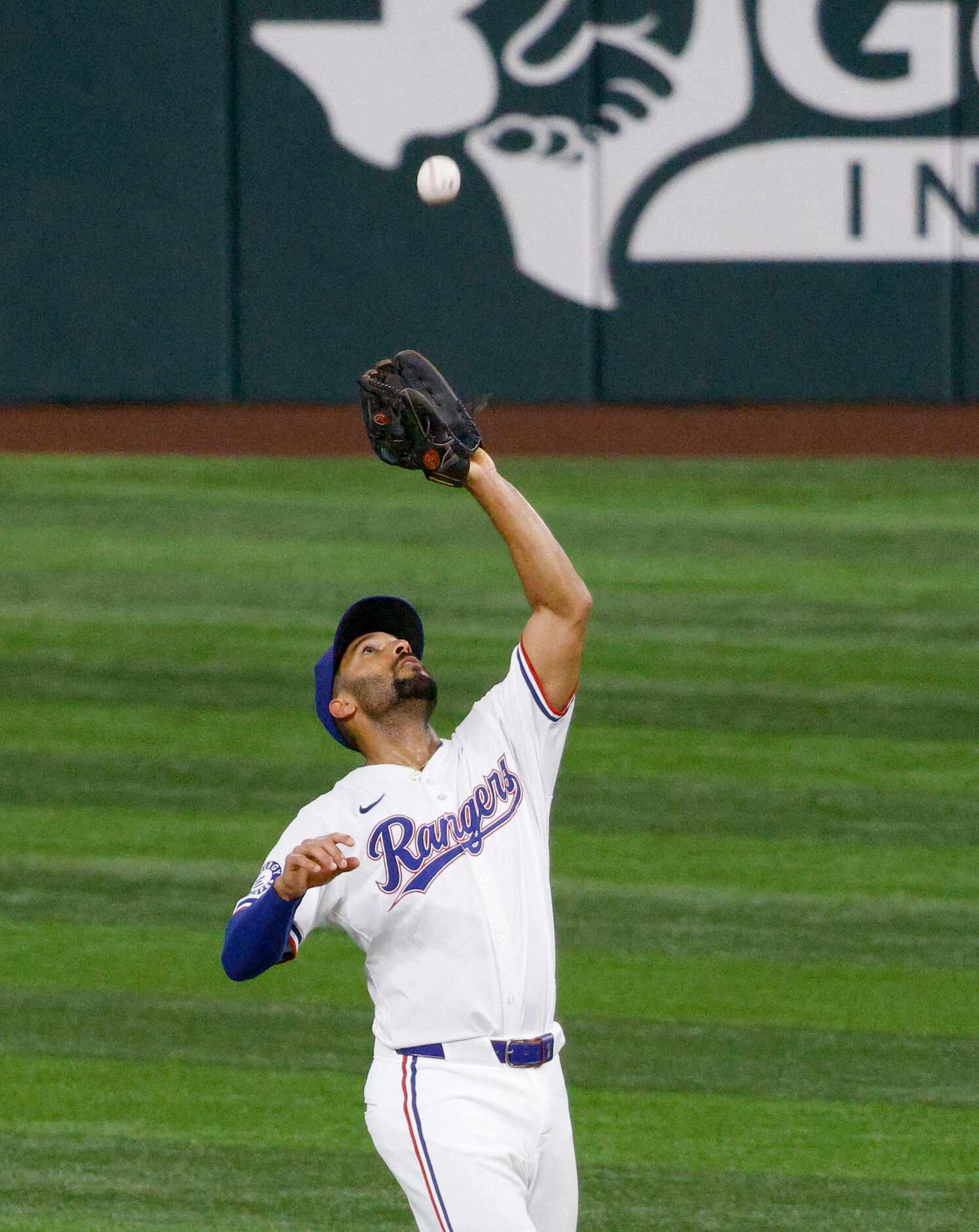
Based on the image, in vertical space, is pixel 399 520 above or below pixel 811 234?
below

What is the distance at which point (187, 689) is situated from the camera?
11711 mm

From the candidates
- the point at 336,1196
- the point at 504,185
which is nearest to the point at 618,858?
the point at 336,1196

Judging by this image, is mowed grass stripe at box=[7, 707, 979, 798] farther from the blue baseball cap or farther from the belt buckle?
the belt buckle

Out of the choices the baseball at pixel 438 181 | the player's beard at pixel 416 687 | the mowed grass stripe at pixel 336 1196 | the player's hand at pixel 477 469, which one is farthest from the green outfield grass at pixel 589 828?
the baseball at pixel 438 181

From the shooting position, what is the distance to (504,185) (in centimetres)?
1691

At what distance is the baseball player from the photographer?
4.12 meters

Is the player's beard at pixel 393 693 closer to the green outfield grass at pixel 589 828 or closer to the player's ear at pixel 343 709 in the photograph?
the player's ear at pixel 343 709

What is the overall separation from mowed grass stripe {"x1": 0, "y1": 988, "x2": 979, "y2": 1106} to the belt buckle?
8.39 ft

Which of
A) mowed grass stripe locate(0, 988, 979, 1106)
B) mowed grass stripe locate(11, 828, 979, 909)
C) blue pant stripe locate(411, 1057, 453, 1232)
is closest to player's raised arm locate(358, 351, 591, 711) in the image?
blue pant stripe locate(411, 1057, 453, 1232)

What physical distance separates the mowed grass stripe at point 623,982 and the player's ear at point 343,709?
311 centimetres

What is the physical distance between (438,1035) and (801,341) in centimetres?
1325

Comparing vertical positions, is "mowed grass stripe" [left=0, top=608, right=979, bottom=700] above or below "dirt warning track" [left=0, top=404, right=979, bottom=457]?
below

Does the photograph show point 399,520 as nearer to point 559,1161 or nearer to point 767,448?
point 767,448

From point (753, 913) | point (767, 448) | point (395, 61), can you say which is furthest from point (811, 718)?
point (395, 61)
